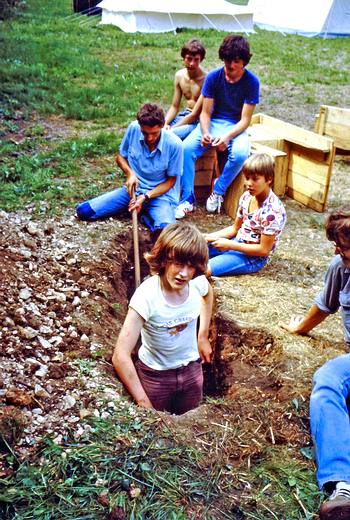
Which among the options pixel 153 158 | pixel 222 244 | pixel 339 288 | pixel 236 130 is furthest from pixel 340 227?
pixel 236 130

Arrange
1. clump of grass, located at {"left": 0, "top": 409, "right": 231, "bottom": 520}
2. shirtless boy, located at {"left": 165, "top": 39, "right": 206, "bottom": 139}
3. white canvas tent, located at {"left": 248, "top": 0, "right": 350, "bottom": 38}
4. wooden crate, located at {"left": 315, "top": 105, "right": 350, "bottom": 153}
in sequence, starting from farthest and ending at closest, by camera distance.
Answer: white canvas tent, located at {"left": 248, "top": 0, "right": 350, "bottom": 38} → wooden crate, located at {"left": 315, "top": 105, "right": 350, "bottom": 153} → shirtless boy, located at {"left": 165, "top": 39, "right": 206, "bottom": 139} → clump of grass, located at {"left": 0, "top": 409, "right": 231, "bottom": 520}

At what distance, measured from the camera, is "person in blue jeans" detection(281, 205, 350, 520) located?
288cm

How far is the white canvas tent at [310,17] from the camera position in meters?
19.2

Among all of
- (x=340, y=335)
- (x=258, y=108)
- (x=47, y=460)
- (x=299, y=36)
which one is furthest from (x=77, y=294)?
(x=299, y=36)

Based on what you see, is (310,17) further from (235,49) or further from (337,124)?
(235,49)

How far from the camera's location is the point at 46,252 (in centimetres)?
503

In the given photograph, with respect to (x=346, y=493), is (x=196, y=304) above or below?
above

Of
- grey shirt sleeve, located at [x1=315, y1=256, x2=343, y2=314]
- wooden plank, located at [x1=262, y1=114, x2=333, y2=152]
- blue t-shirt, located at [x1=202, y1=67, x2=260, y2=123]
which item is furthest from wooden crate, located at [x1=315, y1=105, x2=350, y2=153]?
grey shirt sleeve, located at [x1=315, y1=256, x2=343, y2=314]

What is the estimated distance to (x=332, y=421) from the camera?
3131 mm

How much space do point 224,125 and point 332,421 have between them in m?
4.17

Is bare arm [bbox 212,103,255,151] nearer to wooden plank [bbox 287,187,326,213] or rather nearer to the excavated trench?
wooden plank [bbox 287,187,326,213]

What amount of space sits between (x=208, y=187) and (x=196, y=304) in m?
3.55

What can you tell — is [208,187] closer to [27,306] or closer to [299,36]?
[27,306]

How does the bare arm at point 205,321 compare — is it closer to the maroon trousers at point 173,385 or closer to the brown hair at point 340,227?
the maroon trousers at point 173,385
